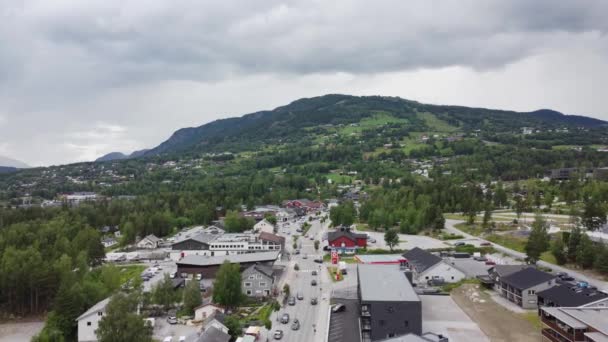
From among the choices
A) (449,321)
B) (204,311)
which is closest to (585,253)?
(449,321)

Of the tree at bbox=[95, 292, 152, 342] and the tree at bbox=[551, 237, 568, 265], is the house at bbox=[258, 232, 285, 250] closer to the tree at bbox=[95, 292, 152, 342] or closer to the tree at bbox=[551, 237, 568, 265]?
the tree at bbox=[551, 237, 568, 265]

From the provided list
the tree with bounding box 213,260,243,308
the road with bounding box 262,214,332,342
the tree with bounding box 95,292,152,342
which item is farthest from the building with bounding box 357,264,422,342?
the tree with bounding box 95,292,152,342

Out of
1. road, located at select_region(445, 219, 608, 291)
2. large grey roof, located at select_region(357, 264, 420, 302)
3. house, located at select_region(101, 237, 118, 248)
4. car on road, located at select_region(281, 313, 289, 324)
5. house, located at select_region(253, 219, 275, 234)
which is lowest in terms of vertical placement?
house, located at select_region(101, 237, 118, 248)

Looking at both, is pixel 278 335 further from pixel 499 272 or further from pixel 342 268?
pixel 499 272

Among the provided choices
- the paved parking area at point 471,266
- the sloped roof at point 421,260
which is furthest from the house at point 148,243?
the paved parking area at point 471,266

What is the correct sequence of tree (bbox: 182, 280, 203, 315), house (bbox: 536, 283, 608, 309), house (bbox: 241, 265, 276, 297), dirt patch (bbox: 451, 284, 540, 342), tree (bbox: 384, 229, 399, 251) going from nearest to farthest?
dirt patch (bbox: 451, 284, 540, 342) < house (bbox: 536, 283, 608, 309) < tree (bbox: 182, 280, 203, 315) < house (bbox: 241, 265, 276, 297) < tree (bbox: 384, 229, 399, 251)

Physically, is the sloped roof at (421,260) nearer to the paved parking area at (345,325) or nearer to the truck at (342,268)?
the truck at (342,268)

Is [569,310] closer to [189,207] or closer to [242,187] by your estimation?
[189,207]
